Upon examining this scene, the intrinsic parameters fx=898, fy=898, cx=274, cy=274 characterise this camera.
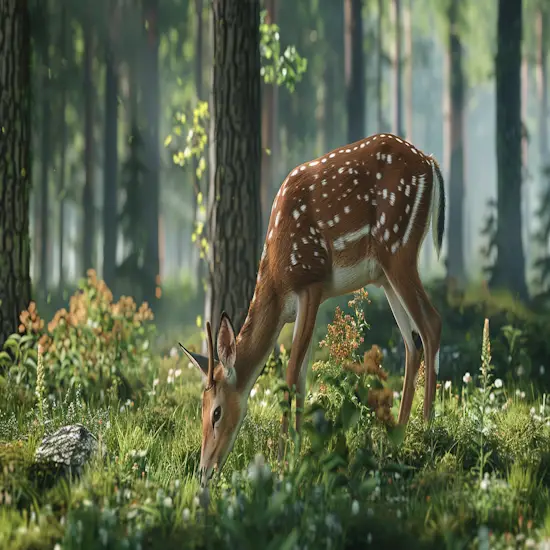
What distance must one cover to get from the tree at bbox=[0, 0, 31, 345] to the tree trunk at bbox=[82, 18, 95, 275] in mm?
12368

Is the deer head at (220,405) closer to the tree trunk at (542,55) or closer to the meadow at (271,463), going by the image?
the meadow at (271,463)

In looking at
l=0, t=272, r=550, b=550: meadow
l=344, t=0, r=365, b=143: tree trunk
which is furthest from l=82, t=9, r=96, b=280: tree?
l=0, t=272, r=550, b=550: meadow

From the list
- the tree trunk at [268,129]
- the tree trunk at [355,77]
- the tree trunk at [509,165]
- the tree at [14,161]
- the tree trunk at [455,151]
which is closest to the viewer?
the tree at [14,161]

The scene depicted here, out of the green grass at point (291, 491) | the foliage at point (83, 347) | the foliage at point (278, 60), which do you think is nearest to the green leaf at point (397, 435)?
the green grass at point (291, 491)

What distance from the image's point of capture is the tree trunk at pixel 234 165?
27.7ft

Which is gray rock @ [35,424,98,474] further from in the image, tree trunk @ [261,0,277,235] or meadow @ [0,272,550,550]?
tree trunk @ [261,0,277,235]

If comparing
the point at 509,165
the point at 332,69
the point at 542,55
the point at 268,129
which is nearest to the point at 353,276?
the point at 509,165

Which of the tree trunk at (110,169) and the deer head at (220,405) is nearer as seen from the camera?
the deer head at (220,405)

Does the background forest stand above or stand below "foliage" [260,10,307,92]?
below

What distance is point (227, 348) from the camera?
555cm

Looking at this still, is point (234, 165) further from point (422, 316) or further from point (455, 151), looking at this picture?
point (455, 151)

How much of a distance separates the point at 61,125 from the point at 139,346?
1399 cm

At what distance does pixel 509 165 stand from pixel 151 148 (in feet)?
30.5

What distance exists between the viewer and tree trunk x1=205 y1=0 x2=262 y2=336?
332 inches
